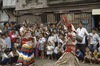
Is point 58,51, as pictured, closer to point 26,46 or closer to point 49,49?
point 49,49

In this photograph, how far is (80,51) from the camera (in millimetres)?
14641

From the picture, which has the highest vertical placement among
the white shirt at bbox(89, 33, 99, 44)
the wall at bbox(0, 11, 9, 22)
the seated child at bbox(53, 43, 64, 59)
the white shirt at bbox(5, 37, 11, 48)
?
the white shirt at bbox(89, 33, 99, 44)

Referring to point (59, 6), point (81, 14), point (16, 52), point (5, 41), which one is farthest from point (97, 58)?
point (59, 6)

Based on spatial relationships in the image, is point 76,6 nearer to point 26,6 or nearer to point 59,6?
point 59,6

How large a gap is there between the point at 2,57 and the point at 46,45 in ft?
9.66

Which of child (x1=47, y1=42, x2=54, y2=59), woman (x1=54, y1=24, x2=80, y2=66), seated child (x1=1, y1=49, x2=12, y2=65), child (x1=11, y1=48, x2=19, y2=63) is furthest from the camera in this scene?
child (x1=47, y1=42, x2=54, y2=59)

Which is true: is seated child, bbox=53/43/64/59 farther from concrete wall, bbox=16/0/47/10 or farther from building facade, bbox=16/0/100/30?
concrete wall, bbox=16/0/47/10

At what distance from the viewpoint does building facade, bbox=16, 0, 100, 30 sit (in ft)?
64.4

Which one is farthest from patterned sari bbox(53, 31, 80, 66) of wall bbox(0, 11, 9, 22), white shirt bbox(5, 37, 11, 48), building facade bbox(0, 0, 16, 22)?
wall bbox(0, 11, 9, 22)

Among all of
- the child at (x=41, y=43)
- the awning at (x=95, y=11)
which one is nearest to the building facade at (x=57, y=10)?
the awning at (x=95, y=11)

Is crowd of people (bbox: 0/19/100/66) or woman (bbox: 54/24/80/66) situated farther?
crowd of people (bbox: 0/19/100/66)

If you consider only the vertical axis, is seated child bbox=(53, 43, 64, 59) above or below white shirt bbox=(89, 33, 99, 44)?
below

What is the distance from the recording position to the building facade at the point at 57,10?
64.4 ft

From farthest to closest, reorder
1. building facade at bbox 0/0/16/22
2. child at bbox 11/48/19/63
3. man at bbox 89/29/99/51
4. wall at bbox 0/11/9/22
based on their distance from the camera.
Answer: wall at bbox 0/11/9/22
building facade at bbox 0/0/16/22
child at bbox 11/48/19/63
man at bbox 89/29/99/51
